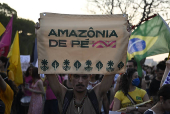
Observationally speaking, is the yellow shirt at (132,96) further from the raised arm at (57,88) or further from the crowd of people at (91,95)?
the raised arm at (57,88)

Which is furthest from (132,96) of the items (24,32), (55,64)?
(24,32)

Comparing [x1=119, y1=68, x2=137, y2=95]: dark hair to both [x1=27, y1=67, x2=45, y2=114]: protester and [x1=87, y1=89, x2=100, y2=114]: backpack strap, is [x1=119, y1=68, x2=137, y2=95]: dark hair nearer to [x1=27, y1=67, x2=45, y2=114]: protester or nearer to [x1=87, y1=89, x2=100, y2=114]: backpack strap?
[x1=87, y1=89, x2=100, y2=114]: backpack strap

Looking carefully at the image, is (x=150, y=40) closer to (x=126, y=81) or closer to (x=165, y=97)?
(x=126, y=81)

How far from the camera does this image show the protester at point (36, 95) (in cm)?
678

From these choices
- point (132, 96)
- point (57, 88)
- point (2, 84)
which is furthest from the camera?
point (132, 96)

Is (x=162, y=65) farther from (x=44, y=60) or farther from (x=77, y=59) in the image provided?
(x=44, y=60)

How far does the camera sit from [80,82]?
3129 millimetres

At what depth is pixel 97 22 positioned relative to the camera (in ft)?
10.7

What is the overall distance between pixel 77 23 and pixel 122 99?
187 centimetres

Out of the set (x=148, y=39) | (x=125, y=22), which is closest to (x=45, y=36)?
(x=125, y=22)

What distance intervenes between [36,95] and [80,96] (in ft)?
13.4

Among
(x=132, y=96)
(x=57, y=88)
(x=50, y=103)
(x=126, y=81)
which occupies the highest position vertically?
(x=57, y=88)

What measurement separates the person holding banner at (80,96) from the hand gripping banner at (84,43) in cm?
12

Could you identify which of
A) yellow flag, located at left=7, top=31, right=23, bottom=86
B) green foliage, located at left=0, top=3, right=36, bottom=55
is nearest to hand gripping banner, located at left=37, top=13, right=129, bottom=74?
yellow flag, located at left=7, top=31, right=23, bottom=86
